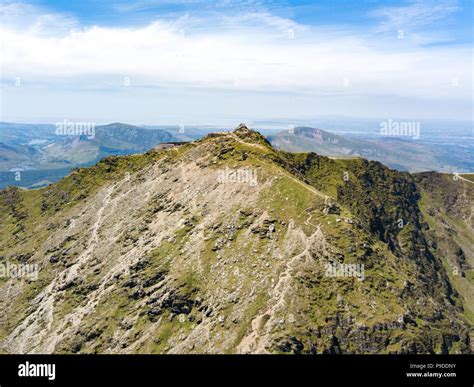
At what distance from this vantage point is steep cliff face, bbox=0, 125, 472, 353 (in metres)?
114

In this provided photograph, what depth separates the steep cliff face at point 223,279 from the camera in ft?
375

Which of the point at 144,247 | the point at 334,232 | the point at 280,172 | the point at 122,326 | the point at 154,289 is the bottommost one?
the point at 122,326

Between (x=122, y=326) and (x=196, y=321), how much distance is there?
2767cm

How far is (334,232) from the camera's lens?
453 ft

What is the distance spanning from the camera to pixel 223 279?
133 m
